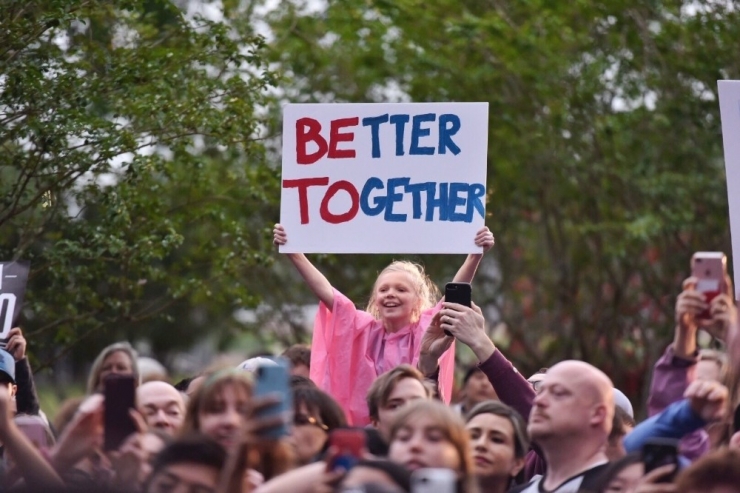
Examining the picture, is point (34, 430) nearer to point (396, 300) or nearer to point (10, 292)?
point (10, 292)

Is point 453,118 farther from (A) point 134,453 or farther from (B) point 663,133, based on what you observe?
(B) point 663,133

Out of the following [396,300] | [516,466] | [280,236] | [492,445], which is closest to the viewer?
[492,445]

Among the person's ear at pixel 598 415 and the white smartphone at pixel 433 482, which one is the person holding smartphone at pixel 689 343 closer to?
the person's ear at pixel 598 415

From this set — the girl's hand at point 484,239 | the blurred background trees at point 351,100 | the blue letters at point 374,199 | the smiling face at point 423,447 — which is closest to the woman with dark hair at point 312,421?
the smiling face at point 423,447

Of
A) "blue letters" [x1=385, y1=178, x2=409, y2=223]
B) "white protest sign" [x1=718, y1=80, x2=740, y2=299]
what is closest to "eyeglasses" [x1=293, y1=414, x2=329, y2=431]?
"blue letters" [x1=385, y1=178, x2=409, y2=223]

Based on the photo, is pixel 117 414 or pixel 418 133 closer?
pixel 117 414

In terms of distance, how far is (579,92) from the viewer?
14555mm

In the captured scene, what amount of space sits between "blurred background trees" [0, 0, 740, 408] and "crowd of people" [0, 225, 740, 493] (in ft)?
7.30

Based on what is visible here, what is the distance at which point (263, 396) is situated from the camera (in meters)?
3.97

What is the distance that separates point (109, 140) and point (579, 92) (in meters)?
7.35

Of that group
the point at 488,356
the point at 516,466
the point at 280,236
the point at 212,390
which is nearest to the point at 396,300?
the point at 280,236

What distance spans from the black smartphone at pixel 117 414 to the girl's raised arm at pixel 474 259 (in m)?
2.59

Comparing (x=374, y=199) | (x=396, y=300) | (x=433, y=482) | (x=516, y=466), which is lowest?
(x=516, y=466)

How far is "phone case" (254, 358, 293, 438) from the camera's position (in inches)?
156
